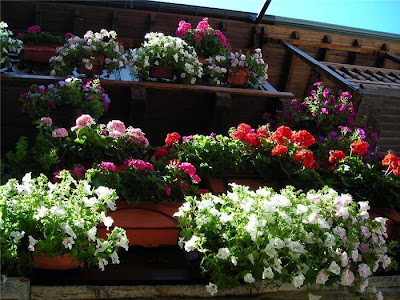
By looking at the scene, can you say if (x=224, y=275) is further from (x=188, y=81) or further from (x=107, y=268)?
(x=188, y=81)

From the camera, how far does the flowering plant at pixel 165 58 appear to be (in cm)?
396

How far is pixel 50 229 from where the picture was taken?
1.80 meters

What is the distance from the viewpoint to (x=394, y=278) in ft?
7.68

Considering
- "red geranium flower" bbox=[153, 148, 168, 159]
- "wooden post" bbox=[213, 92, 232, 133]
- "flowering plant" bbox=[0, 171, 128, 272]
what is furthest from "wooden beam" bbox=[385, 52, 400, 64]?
"flowering plant" bbox=[0, 171, 128, 272]

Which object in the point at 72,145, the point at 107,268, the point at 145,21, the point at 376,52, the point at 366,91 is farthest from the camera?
the point at 376,52

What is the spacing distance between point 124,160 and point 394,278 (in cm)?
164

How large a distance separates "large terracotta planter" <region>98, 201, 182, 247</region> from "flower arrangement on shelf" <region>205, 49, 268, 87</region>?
2126 mm

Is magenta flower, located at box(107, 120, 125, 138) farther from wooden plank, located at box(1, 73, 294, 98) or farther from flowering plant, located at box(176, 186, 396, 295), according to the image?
wooden plank, located at box(1, 73, 294, 98)

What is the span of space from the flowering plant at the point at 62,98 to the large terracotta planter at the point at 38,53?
24.6 inches

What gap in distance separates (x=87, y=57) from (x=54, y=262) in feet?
7.52

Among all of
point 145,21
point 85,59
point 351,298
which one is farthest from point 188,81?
point 351,298

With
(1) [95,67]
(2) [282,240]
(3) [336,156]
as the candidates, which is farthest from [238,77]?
(2) [282,240]

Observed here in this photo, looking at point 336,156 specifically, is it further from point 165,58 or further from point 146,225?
point 165,58

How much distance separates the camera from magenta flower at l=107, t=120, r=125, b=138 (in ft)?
9.14
